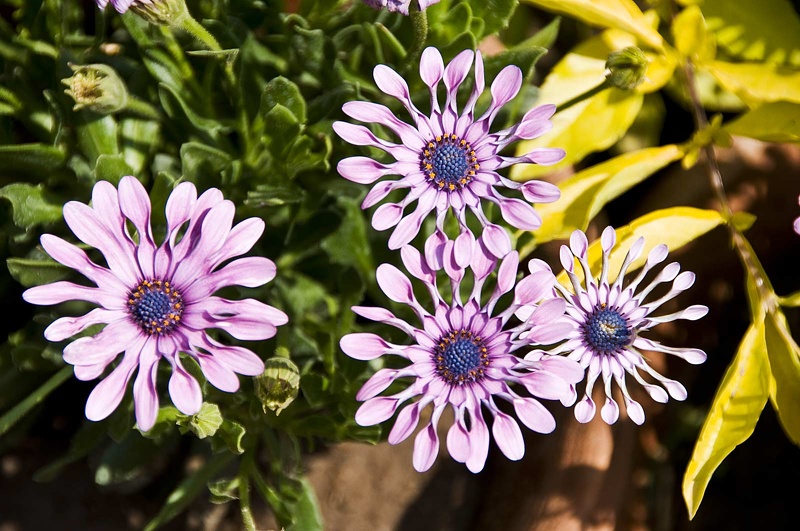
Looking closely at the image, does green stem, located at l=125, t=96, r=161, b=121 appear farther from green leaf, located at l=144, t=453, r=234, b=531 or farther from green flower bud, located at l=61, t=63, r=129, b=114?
green leaf, located at l=144, t=453, r=234, b=531

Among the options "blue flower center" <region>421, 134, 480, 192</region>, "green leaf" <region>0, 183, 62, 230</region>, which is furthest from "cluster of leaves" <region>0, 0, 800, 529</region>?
"blue flower center" <region>421, 134, 480, 192</region>

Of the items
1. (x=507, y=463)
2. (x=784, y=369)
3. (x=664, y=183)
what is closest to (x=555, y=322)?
(x=784, y=369)

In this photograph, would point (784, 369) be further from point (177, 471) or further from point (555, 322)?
point (177, 471)

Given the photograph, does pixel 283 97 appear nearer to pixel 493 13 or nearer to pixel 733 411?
pixel 493 13

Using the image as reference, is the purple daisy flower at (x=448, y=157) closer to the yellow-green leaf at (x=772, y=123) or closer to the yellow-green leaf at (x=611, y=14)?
the yellow-green leaf at (x=611, y=14)

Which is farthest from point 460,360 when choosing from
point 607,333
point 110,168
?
point 110,168
